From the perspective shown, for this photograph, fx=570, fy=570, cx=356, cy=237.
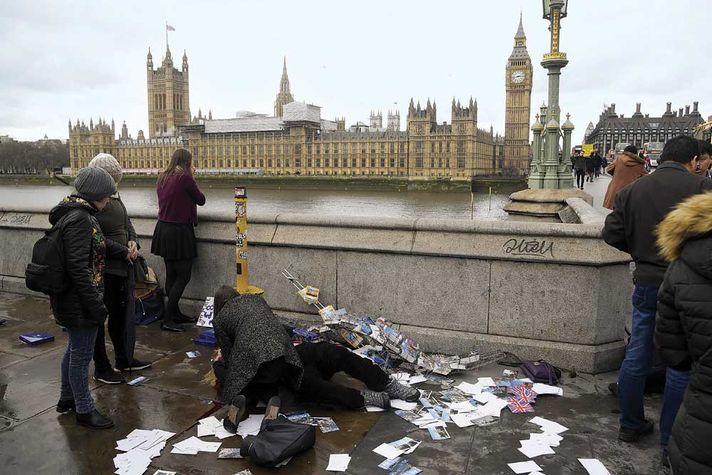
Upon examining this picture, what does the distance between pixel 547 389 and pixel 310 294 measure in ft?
7.87

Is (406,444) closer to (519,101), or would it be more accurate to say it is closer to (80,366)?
(80,366)

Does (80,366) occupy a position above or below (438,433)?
above

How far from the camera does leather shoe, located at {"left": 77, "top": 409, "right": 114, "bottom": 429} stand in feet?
12.3

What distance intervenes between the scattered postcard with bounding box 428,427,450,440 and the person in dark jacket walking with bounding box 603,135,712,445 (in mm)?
1083

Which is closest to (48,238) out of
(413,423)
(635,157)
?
(413,423)

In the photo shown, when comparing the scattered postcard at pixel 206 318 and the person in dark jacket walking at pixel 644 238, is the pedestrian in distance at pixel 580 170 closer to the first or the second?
the scattered postcard at pixel 206 318

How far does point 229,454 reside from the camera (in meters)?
3.40

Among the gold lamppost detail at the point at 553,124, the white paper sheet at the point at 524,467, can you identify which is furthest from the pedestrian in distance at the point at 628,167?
the gold lamppost detail at the point at 553,124

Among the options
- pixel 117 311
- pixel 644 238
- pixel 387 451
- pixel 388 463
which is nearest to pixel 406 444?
pixel 387 451

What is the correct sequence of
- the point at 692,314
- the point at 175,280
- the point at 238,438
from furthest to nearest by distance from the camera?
the point at 175,280, the point at 238,438, the point at 692,314

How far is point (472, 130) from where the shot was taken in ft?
341

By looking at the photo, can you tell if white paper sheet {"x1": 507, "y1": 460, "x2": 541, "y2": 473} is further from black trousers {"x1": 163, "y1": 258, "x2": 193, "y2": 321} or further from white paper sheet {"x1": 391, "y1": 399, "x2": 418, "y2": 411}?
black trousers {"x1": 163, "y1": 258, "x2": 193, "y2": 321}

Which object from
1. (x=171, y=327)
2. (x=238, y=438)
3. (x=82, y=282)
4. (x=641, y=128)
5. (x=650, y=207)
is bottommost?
(x=238, y=438)

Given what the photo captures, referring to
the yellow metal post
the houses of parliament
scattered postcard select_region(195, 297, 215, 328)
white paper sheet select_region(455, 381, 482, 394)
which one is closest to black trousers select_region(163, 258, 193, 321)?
scattered postcard select_region(195, 297, 215, 328)
